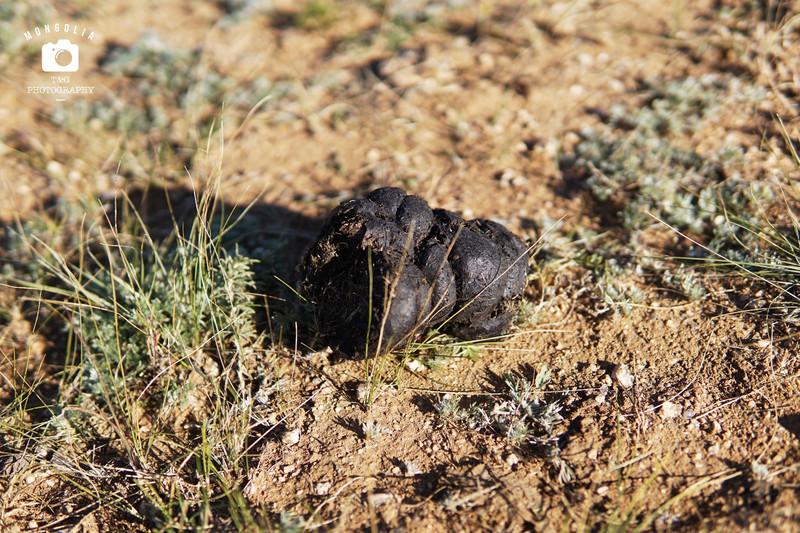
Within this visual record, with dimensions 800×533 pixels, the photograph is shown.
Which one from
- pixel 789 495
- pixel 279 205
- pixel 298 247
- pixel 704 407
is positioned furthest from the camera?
pixel 279 205

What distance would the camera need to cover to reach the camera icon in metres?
5.58

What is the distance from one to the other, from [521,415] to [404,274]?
3.22 feet

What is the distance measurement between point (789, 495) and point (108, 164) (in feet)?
17.4

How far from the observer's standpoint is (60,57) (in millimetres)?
5641

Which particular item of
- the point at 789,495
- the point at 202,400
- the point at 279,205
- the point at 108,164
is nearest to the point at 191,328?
the point at 202,400

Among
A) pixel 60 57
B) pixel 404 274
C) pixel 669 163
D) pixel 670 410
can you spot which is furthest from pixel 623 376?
pixel 60 57

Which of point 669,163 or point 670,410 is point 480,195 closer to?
point 669,163

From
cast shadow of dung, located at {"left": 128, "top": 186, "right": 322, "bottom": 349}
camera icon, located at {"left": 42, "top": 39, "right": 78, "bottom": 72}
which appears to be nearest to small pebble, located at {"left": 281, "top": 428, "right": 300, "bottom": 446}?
cast shadow of dung, located at {"left": 128, "top": 186, "right": 322, "bottom": 349}

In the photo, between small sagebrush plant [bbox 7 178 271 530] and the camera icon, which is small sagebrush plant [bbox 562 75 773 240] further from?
the camera icon

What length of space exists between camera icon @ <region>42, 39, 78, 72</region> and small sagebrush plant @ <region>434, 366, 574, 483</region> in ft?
17.1

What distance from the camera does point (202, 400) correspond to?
3.30m

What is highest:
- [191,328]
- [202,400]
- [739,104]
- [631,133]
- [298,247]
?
[739,104]

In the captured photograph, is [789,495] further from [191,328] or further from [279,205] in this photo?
[279,205]

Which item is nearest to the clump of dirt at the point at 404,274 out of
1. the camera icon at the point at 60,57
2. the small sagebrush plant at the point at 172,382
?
the small sagebrush plant at the point at 172,382
